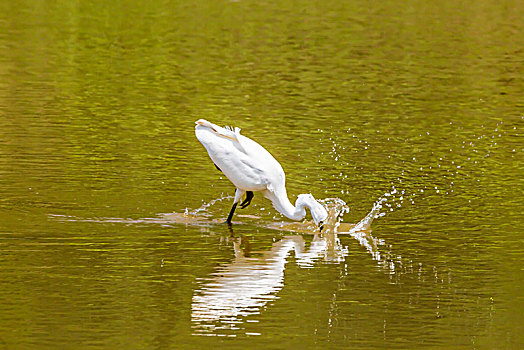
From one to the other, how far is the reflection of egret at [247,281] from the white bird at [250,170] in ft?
1.35

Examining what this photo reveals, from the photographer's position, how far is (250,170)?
11922mm

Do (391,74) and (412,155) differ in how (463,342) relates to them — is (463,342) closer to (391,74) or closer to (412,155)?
(412,155)

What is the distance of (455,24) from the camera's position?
3186cm

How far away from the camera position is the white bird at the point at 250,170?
11.9 m

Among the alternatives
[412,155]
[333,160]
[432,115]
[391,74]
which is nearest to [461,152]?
[412,155]

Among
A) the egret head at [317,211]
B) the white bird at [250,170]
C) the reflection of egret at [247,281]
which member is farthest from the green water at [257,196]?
the white bird at [250,170]

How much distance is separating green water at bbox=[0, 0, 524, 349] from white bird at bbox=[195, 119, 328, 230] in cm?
30

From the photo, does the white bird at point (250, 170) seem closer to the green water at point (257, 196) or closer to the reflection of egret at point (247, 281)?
the green water at point (257, 196)

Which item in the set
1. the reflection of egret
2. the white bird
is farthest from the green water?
the white bird

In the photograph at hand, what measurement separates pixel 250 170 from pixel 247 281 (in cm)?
228

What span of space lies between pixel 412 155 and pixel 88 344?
8.42 meters

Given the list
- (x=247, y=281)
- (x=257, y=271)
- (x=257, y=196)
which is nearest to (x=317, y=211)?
(x=257, y=271)

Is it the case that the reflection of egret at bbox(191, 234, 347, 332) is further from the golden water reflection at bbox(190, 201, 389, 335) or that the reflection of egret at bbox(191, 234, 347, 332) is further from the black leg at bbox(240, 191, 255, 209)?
the black leg at bbox(240, 191, 255, 209)

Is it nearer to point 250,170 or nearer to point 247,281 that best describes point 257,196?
point 250,170
